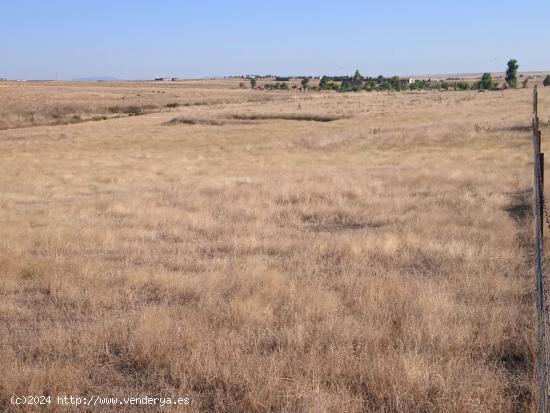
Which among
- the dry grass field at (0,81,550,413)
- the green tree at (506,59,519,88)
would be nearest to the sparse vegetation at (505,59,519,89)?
the green tree at (506,59,519,88)

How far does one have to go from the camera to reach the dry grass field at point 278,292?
15.4ft

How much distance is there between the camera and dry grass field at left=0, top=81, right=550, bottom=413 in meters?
4.68

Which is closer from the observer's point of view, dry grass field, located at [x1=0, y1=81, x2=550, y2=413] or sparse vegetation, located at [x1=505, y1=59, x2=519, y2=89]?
dry grass field, located at [x1=0, y1=81, x2=550, y2=413]

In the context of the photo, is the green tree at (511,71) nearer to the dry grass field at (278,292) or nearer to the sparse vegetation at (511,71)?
the sparse vegetation at (511,71)

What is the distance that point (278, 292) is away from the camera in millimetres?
7164

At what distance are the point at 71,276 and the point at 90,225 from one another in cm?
496

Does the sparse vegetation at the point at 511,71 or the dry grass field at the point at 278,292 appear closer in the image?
the dry grass field at the point at 278,292

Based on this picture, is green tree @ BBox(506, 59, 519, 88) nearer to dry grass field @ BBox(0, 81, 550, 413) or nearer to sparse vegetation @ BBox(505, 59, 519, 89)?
sparse vegetation @ BBox(505, 59, 519, 89)

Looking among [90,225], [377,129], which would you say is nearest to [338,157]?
[377,129]

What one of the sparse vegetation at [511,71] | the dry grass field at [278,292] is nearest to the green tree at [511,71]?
the sparse vegetation at [511,71]

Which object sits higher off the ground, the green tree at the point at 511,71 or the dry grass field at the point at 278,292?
the green tree at the point at 511,71

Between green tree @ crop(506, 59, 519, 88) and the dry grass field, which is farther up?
green tree @ crop(506, 59, 519, 88)

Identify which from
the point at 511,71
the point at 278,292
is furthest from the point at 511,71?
the point at 278,292

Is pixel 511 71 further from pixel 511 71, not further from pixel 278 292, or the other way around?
pixel 278 292
